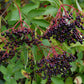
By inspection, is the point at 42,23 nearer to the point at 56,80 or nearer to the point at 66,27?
the point at 66,27

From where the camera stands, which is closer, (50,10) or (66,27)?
(66,27)

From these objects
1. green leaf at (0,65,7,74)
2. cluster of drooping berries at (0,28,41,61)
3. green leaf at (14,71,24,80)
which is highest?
cluster of drooping berries at (0,28,41,61)

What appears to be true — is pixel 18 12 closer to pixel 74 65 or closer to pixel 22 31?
pixel 22 31

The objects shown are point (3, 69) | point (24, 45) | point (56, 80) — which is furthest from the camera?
point (56, 80)

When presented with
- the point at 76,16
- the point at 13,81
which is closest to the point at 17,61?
the point at 13,81

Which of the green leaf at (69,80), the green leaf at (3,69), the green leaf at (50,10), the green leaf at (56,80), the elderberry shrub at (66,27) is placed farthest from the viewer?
the green leaf at (69,80)

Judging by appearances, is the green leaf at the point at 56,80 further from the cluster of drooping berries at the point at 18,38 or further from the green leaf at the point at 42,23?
the green leaf at the point at 42,23

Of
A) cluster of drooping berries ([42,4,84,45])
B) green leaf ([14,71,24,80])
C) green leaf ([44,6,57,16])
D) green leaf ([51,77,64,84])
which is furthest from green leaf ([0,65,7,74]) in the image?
green leaf ([44,6,57,16])

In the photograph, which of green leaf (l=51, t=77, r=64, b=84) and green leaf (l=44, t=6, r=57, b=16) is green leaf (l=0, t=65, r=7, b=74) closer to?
green leaf (l=51, t=77, r=64, b=84)

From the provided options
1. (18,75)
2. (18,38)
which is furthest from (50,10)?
(18,75)

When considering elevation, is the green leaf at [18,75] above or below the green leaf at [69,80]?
above

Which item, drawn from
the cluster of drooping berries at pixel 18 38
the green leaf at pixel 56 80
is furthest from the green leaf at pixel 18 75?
the green leaf at pixel 56 80
